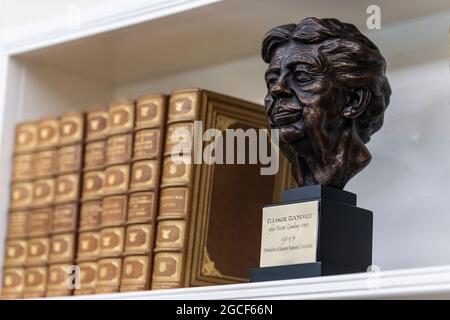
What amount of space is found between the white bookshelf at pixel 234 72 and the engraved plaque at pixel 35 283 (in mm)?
91

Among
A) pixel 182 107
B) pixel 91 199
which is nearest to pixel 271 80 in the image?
pixel 182 107

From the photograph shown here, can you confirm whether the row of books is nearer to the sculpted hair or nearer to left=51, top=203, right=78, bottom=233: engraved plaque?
left=51, top=203, right=78, bottom=233: engraved plaque

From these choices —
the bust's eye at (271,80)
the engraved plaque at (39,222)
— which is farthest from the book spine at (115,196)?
the bust's eye at (271,80)

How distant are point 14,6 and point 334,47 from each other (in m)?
0.70

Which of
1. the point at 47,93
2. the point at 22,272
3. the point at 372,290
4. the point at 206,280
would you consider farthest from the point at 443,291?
the point at 47,93

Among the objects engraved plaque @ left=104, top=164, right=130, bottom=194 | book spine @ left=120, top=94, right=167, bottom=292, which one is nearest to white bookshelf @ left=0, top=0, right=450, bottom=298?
book spine @ left=120, top=94, right=167, bottom=292

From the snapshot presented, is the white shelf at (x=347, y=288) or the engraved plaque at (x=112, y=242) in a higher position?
the engraved plaque at (x=112, y=242)

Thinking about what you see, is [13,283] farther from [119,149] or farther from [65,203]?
[119,149]

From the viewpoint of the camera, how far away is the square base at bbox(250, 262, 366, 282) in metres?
1.31

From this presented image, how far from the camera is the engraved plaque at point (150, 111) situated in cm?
159

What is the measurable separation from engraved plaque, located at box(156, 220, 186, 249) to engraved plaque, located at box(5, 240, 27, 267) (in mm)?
291

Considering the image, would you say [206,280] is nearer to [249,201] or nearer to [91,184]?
[249,201]

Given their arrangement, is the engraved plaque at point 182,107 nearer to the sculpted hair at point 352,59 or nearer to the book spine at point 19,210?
the sculpted hair at point 352,59

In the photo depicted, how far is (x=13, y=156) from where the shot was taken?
179 centimetres
